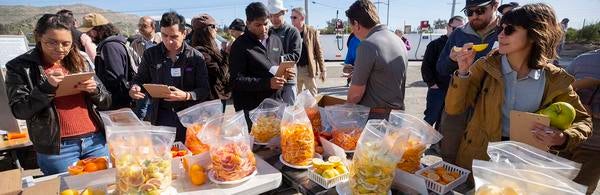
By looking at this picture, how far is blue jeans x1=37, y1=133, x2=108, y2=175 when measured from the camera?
2.02 metres

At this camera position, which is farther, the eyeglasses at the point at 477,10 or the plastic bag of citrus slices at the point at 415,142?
the eyeglasses at the point at 477,10

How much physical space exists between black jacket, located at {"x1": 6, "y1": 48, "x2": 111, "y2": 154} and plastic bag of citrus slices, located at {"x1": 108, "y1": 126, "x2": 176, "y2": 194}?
0.83 metres

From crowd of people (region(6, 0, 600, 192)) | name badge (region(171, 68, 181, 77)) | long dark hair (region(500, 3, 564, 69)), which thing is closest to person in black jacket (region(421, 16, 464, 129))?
crowd of people (region(6, 0, 600, 192))

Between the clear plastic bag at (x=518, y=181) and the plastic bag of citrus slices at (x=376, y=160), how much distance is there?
288mm

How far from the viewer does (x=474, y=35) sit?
2764mm

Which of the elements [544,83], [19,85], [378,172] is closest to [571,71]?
[544,83]

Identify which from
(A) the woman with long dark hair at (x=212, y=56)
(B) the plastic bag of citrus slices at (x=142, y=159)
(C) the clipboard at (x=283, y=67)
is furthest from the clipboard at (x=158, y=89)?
(A) the woman with long dark hair at (x=212, y=56)

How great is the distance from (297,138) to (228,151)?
348 millimetres

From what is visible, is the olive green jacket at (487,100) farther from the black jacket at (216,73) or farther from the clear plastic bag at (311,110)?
the black jacket at (216,73)


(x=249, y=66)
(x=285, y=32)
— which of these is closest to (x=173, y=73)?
(x=249, y=66)

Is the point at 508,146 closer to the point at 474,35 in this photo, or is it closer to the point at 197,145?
the point at 197,145

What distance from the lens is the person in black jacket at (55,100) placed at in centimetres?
185

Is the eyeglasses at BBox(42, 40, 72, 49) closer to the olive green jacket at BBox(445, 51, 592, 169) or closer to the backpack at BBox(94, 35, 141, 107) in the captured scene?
the backpack at BBox(94, 35, 141, 107)

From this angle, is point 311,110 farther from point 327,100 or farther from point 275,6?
point 275,6
